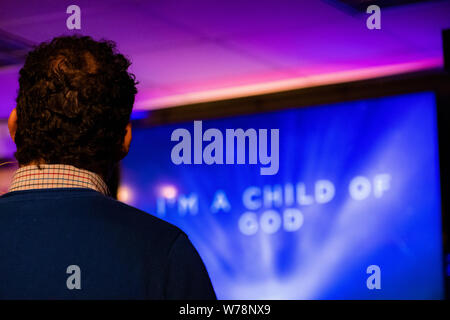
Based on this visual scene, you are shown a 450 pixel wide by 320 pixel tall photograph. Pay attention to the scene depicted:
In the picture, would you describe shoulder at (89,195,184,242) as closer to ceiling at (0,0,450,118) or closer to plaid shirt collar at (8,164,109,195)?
plaid shirt collar at (8,164,109,195)

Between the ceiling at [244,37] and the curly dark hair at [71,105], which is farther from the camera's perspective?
the ceiling at [244,37]

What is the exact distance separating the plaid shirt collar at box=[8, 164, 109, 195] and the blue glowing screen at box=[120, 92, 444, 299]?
3950 millimetres

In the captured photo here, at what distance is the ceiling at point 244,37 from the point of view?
3.64 m

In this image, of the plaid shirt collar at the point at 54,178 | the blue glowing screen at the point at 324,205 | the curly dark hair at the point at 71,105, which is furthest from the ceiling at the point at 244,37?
the plaid shirt collar at the point at 54,178

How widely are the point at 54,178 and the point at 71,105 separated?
137mm

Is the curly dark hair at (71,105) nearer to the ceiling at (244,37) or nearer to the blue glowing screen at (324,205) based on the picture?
the ceiling at (244,37)

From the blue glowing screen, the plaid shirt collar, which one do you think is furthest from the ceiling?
the plaid shirt collar

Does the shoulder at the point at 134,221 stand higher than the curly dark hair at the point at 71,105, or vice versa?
the curly dark hair at the point at 71,105

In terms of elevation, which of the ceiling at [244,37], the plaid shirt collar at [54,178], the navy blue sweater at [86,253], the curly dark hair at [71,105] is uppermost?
the ceiling at [244,37]

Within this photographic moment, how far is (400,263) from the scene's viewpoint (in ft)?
14.9

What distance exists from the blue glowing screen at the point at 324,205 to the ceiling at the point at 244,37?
0.36 meters

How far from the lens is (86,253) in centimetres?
93

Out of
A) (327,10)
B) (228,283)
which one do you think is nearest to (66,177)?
(327,10)

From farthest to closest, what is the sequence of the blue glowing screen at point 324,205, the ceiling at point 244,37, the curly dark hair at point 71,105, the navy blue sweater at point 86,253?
the blue glowing screen at point 324,205, the ceiling at point 244,37, the curly dark hair at point 71,105, the navy blue sweater at point 86,253
